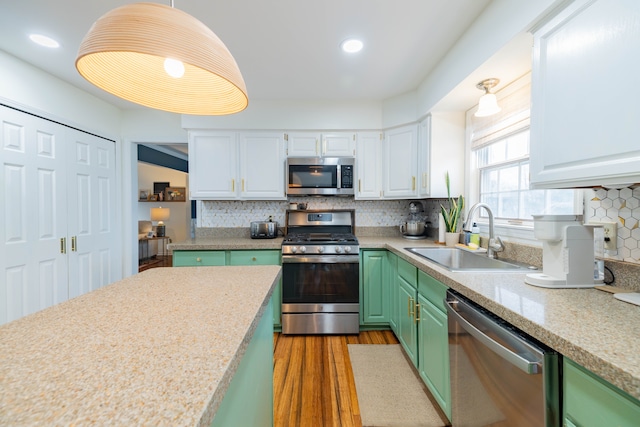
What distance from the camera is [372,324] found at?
2.65 meters

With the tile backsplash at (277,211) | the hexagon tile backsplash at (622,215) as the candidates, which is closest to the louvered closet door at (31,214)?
the tile backsplash at (277,211)

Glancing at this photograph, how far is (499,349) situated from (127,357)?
1.12 meters

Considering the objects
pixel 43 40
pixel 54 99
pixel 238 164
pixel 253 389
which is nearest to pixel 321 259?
pixel 238 164

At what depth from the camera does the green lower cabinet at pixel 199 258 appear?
8.51 feet

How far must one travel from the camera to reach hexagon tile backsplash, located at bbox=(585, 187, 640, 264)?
1116 millimetres

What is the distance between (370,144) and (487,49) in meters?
1.46

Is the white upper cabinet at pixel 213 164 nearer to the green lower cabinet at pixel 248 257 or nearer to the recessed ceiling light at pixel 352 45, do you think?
the green lower cabinet at pixel 248 257

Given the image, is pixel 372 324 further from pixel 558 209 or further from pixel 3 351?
pixel 3 351

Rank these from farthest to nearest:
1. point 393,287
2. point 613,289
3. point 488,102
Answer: point 393,287 < point 488,102 < point 613,289

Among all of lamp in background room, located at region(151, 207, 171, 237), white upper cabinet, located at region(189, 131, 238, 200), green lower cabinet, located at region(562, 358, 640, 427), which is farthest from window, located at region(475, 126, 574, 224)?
lamp in background room, located at region(151, 207, 171, 237)

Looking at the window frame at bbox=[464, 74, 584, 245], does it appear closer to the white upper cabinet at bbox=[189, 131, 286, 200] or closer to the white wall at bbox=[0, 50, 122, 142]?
the white upper cabinet at bbox=[189, 131, 286, 200]

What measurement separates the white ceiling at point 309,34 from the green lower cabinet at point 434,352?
1532mm

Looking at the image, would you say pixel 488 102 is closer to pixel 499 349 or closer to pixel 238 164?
pixel 499 349

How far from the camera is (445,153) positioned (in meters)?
2.47
